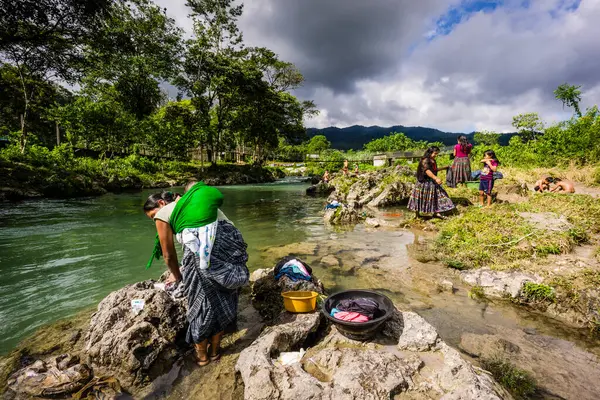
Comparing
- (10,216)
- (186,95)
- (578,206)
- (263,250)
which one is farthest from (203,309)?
(186,95)

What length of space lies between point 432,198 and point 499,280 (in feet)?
14.0

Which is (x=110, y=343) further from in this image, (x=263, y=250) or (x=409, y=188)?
(x=409, y=188)

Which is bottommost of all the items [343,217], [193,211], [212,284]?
[343,217]

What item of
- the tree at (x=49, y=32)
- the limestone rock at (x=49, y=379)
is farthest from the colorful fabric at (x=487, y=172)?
the tree at (x=49, y=32)

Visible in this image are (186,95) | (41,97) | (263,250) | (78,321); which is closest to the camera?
(78,321)

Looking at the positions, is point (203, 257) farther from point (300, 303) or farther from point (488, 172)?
point (488, 172)

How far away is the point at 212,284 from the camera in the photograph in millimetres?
2729

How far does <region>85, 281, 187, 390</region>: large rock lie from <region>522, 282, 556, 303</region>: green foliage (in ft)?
15.2

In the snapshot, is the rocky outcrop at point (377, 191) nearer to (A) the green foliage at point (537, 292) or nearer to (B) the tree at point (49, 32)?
(A) the green foliage at point (537, 292)

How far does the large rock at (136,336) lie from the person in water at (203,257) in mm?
309

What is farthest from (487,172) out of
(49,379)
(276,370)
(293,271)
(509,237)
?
(49,379)

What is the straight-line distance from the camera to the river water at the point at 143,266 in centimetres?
344

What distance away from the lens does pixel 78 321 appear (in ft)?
11.6

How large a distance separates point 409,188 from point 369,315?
38.2 ft
